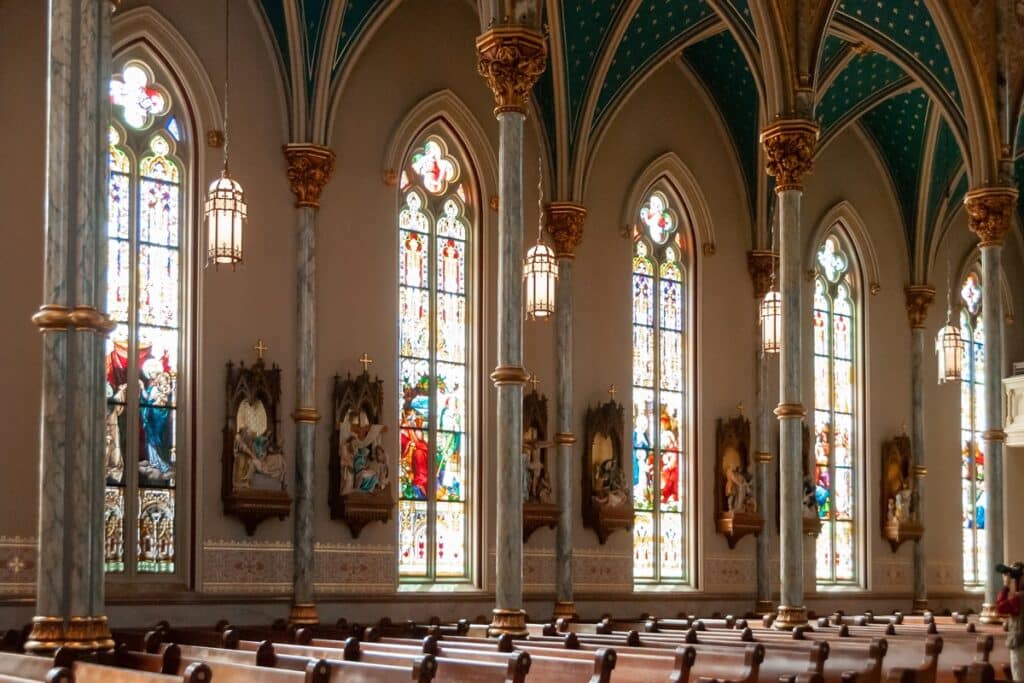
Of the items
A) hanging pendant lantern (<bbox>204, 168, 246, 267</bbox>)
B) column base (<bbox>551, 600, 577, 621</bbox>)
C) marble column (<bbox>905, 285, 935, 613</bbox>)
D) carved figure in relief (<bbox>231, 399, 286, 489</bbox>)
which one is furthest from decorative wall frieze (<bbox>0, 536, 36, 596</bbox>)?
marble column (<bbox>905, 285, 935, 613</bbox>)

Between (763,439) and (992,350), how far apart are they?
4990mm

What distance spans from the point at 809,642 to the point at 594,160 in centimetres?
1117

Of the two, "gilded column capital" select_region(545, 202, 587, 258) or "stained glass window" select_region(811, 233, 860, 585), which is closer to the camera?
"gilded column capital" select_region(545, 202, 587, 258)

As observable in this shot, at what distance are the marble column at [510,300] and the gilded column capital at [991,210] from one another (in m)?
10.1

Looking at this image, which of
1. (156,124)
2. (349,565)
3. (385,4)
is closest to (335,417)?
(349,565)

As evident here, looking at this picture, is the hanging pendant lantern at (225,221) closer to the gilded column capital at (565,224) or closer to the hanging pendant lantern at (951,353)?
the gilded column capital at (565,224)

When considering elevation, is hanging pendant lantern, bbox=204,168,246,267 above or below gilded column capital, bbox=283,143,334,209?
below

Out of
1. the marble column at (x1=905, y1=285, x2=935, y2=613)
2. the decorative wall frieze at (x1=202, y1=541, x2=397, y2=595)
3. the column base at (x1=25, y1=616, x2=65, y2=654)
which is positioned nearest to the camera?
the column base at (x1=25, y1=616, x2=65, y2=654)

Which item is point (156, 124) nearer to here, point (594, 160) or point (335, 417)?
point (335, 417)

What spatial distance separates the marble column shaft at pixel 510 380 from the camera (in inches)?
634

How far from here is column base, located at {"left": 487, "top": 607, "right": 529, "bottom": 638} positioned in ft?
52.3

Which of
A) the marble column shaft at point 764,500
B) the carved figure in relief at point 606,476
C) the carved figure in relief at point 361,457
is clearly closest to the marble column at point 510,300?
the carved figure in relief at point 361,457

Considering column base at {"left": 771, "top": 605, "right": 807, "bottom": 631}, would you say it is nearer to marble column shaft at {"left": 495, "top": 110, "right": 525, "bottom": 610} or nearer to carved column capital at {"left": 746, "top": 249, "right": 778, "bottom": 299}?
marble column shaft at {"left": 495, "top": 110, "right": 525, "bottom": 610}

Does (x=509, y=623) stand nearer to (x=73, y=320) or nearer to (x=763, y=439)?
(x=73, y=320)
